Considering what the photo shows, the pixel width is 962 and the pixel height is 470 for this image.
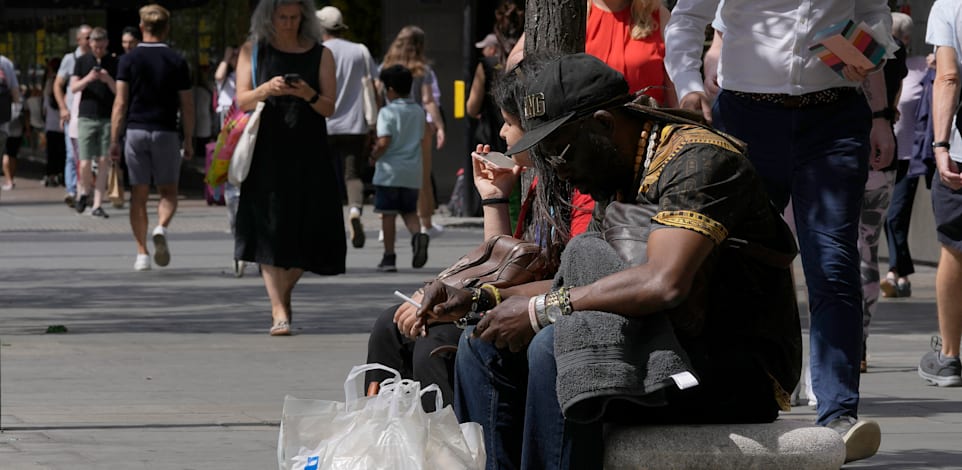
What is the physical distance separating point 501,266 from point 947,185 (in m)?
3.21

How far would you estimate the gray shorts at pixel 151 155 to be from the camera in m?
13.0

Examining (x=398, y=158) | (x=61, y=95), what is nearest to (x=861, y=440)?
(x=398, y=158)

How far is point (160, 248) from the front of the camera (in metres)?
13.0

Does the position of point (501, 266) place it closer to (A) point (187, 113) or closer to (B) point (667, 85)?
(B) point (667, 85)

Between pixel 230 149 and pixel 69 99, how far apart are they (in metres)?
12.1

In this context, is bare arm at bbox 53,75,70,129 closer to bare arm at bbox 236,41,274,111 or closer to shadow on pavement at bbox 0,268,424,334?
shadow on pavement at bbox 0,268,424,334

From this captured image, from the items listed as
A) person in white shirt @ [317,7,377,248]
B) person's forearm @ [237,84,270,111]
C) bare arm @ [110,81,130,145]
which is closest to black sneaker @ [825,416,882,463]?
person's forearm @ [237,84,270,111]

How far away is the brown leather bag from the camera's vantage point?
4730 millimetres

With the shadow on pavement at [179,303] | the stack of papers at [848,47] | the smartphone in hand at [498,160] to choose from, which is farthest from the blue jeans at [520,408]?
the shadow on pavement at [179,303]

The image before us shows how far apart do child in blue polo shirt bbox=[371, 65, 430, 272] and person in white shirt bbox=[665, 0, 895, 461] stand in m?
7.43

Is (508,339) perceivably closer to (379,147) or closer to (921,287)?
(921,287)

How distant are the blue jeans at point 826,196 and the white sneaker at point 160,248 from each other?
7.81 metres

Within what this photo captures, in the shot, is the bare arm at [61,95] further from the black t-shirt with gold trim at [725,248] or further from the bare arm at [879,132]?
the black t-shirt with gold trim at [725,248]

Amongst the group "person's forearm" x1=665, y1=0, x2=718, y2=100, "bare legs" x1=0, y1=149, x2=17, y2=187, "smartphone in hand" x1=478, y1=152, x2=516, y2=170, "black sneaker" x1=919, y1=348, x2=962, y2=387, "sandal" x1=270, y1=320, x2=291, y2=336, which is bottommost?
"bare legs" x1=0, y1=149, x2=17, y2=187
